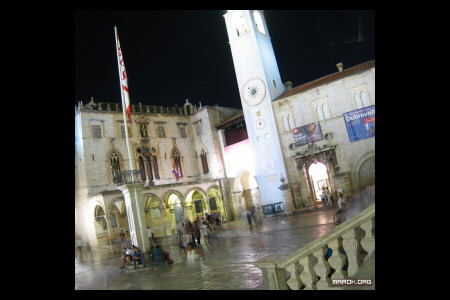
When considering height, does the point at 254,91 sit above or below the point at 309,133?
above

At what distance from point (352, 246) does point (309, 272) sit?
1.81 ft

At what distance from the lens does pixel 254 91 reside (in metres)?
14.0

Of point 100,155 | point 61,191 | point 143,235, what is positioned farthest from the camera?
point 100,155

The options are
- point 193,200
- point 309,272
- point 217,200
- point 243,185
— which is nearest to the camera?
point 309,272

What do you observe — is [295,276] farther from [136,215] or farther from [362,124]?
[136,215]

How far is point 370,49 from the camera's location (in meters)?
5.21

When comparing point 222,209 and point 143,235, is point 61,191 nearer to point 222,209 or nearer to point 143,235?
point 143,235

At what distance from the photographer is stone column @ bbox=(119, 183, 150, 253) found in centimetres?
822

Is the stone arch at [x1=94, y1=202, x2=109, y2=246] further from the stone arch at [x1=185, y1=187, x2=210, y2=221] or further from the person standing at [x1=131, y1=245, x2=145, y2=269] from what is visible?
the person standing at [x1=131, y1=245, x2=145, y2=269]

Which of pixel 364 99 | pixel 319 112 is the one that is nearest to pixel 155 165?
pixel 319 112

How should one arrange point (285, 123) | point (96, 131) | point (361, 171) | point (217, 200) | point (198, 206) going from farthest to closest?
point (198, 206), point (96, 131), point (217, 200), point (285, 123), point (361, 171)

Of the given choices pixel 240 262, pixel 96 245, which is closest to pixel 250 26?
pixel 240 262

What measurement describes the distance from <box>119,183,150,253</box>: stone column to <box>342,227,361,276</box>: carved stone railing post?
626 cm
